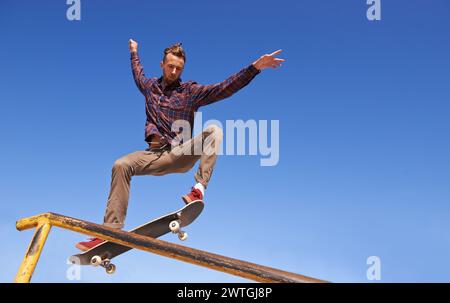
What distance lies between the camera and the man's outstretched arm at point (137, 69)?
7543mm

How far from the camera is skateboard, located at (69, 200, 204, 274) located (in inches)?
247

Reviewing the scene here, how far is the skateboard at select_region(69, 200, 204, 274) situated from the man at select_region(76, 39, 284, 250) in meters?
0.10

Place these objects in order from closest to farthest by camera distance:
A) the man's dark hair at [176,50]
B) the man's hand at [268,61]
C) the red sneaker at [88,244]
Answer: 1. the red sneaker at [88,244]
2. the man's hand at [268,61]
3. the man's dark hair at [176,50]

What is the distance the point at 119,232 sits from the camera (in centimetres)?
484

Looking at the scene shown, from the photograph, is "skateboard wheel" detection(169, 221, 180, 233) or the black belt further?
the black belt

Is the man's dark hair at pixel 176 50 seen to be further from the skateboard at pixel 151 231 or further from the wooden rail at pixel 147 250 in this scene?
the wooden rail at pixel 147 250

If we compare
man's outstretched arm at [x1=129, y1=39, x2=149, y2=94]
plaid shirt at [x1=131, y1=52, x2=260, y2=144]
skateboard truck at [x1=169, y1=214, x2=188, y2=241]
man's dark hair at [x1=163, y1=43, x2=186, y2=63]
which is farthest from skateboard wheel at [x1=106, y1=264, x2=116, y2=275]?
man's dark hair at [x1=163, y1=43, x2=186, y2=63]

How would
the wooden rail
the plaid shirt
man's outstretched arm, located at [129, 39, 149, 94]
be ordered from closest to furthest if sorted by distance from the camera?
the wooden rail
the plaid shirt
man's outstretched arm, located at [129, 39, 149, 94]

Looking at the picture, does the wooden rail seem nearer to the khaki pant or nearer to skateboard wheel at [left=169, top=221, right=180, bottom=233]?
skateboard wheel at [left=169, top=221, right=180, bottom=233]

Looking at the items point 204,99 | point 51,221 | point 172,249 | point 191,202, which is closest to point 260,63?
point 204,99

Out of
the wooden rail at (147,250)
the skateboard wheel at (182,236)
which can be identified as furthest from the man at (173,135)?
the wooden rail at (147,250)

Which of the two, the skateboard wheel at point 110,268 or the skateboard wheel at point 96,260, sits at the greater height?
the skateboard wheel at point 96,260
